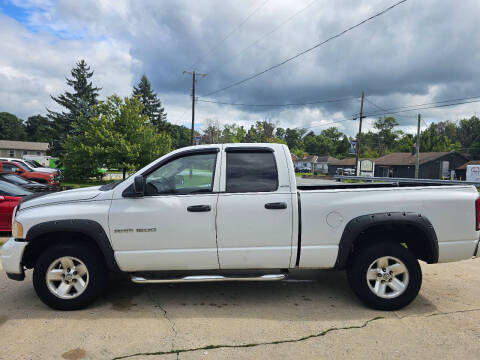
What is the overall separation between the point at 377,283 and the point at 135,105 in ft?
66.6

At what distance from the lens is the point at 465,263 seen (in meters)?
5.74

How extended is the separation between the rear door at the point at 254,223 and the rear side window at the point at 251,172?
1 centimetres

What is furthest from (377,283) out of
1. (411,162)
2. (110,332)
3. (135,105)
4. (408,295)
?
(411,162)

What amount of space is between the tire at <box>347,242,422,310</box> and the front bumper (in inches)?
149

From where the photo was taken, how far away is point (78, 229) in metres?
3.62

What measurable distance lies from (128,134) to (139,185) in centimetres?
1801

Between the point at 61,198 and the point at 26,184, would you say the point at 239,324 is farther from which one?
the point at 26,184

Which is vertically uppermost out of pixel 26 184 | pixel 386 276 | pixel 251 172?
pixel 251 172

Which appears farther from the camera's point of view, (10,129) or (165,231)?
(10,129)

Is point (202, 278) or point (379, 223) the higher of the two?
point (379, 223)

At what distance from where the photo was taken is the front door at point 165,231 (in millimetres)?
3639

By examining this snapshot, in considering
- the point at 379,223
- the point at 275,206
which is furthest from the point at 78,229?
the point at 379,223

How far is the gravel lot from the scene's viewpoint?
2963 mm

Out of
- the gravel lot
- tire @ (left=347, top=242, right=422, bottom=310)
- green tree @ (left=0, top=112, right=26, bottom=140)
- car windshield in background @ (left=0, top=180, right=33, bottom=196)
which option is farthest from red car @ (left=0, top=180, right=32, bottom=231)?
green tree @ (left=0, top=112, right=26, bottom=140)
